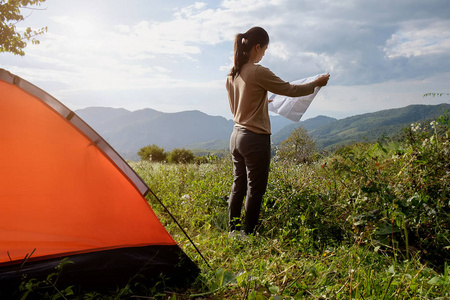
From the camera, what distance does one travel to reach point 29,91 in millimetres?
2391

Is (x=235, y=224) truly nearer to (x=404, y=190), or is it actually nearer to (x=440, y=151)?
(x=404, y=190)

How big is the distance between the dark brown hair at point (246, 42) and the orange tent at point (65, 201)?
1.53 metres

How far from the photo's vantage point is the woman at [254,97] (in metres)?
3.11

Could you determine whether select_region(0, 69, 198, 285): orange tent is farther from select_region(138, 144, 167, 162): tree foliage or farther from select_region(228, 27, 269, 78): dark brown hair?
select_region(138, 144, 167, 162): tree foliage

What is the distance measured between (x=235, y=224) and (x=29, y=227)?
6.75 ft

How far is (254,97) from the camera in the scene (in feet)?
10.4

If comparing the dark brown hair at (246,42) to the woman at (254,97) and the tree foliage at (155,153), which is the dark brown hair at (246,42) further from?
the tree foliage at (155,153)

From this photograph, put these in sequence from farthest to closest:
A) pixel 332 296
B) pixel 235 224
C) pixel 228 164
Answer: pixel 228 164 < pixel 235 224 < pixel 332 296

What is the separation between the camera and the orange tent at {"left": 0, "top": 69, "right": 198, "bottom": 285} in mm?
2428

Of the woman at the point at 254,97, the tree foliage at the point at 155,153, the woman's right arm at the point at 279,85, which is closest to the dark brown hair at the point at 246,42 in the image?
the woman at the point at 254,97

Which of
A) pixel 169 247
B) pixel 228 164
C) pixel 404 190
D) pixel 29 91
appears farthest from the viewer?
pixel 228 164

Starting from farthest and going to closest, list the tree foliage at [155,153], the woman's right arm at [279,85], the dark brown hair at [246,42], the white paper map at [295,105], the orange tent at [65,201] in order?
the tree foliage at [155,153] < the white paper map at [295,105] < the dark brown hair at [246,42] < the woman's right arm at [279,85] < the orange tent at [65,201]

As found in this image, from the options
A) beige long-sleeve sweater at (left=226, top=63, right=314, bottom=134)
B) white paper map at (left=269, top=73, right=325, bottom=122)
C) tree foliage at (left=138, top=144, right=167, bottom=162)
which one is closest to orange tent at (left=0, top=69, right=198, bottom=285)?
beige long-sleeve sweater at (left=226, top=63, right=314, bottom=134)

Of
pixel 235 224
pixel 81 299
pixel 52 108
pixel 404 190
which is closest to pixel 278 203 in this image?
pixel 235 224
